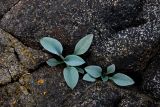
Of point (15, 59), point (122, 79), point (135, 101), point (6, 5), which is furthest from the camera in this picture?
point (6, 5)

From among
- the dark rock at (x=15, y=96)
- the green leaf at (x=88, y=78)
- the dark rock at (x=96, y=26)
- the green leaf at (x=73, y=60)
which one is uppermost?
the dark rock at (x=96, y=26)

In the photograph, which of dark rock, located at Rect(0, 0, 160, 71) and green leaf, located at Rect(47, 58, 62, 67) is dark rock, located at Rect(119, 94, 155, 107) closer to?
dark rock, located at Rect(0, 0, 160, 71)

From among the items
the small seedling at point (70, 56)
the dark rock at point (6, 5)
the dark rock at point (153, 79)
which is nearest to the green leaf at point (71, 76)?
the small seedling at point (70, 56)

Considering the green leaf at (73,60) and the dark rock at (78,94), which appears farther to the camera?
the green leaf at (73,60)

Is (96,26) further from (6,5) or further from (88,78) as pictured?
(6,5)

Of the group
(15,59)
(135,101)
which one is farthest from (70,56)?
(135,101)

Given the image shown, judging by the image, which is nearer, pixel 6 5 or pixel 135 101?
pixel 135 101

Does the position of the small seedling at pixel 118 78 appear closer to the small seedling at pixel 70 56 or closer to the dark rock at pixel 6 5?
the small seedling at pixel 70 56

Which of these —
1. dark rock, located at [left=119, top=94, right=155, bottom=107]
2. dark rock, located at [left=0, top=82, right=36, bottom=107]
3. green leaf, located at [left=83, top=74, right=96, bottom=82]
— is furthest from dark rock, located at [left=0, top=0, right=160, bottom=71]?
dark rock, located at [left=0, top=82, right=36, bottom=107]
